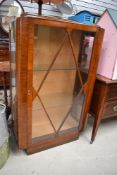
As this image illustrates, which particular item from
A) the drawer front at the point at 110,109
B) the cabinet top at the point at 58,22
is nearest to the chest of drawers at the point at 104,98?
the drawer front at the point at 110,109

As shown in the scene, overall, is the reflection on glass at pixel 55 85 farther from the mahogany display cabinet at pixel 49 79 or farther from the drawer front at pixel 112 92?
the drawer front at pixel 112 92

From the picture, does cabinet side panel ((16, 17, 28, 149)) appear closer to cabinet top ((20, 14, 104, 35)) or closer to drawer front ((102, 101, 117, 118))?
cabinet top ((20, 14, 104, 35))

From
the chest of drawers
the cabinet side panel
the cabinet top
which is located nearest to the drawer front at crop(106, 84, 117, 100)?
the chest of drawers

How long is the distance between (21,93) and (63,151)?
2.48 feet

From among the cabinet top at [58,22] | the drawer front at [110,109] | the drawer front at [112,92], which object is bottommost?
the drawer front at [110,109]

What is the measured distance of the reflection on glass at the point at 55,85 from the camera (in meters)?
1.17

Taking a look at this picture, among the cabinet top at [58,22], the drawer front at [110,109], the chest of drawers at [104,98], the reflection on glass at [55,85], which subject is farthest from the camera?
the drawer front at [110,109]

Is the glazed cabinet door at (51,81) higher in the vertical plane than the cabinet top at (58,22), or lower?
lower

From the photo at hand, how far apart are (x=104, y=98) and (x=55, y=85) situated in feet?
1.50

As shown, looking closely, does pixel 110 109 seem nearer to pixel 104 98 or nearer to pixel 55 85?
pixel 104 98

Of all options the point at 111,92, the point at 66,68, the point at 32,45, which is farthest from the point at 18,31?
the point at 111,92

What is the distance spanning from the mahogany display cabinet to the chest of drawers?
0.08 metres

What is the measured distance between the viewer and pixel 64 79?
1.50 m

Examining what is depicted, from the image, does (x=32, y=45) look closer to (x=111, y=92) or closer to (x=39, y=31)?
(x=39, y=31)
